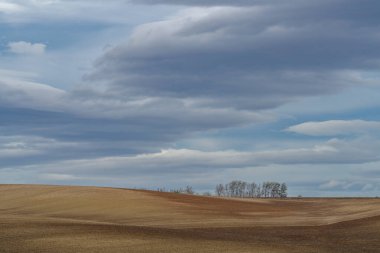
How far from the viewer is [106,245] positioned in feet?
119

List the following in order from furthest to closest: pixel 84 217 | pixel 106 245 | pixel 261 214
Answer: pixel 261 214 < pixel 84 217 < pixel 106 245

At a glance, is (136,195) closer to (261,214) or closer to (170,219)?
(261,214)

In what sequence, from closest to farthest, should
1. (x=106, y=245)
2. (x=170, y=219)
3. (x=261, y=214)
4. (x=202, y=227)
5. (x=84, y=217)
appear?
1. (x=106, y=245)
2. (x=202, y=227)
3. (x=170, y=219)
4. (x=84, y=217)
5. (x=261, y=214)

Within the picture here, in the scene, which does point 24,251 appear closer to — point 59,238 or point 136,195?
point 59,238

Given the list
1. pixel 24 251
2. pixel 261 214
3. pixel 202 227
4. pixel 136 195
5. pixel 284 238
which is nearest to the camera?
pixel 24 251

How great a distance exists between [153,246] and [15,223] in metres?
12.3

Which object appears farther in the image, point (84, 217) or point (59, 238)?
point (84, 217)

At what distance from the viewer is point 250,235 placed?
44.5 meters

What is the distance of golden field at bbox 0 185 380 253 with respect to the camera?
3638 centimetres

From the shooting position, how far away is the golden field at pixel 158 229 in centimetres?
3638

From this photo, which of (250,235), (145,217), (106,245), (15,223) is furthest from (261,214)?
(106,245)

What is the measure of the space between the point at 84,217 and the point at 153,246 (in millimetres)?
28623

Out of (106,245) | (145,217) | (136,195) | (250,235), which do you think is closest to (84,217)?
(145,217)

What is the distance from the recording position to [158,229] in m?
44.0
